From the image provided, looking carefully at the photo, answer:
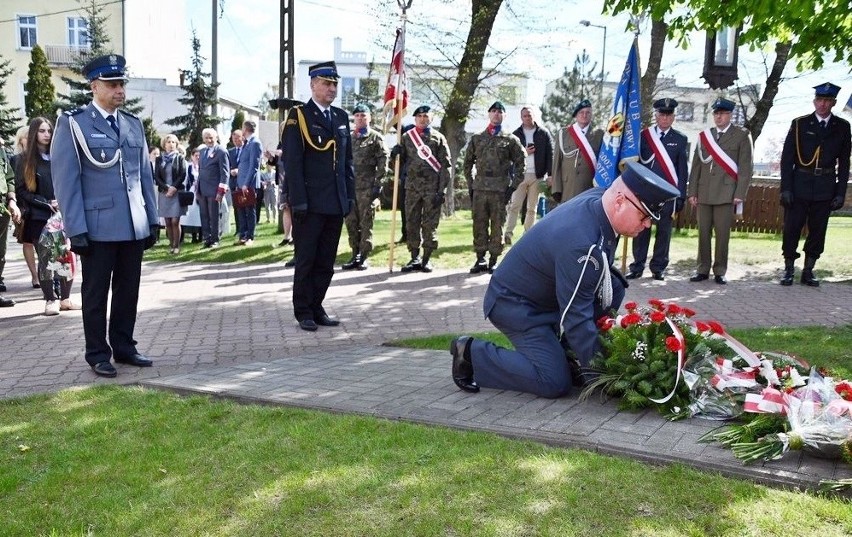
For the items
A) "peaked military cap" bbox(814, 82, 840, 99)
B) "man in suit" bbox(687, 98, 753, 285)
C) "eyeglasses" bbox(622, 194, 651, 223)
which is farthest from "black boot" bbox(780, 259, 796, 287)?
"eyeglasses" bbox(622, 194, 651, 223)

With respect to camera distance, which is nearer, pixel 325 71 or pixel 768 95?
pixel 325 71

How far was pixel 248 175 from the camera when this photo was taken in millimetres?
14914

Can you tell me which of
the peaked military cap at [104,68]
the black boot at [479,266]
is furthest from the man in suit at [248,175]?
the peaked military cap at [104,68]

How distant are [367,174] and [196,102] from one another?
20.7m

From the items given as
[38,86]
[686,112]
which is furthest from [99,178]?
[686,112]

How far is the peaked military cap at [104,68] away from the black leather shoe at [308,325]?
2.88 metres

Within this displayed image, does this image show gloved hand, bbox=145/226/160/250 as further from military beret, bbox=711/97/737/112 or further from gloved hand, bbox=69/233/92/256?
military beret, bbox=711/97/737/112

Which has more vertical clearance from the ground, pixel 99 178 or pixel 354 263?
pixel 99 178

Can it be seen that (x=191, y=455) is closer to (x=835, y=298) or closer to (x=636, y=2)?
(x=636, y=2)

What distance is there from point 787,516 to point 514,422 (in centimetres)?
156

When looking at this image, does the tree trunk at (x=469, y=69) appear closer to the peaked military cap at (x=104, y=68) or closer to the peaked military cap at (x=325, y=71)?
the peaked military cap at (x=325, y=71)

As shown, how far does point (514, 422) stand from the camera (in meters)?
4.45

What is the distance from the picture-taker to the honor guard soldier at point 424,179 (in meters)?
11.6

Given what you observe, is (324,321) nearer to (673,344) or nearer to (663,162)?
(673,344)
